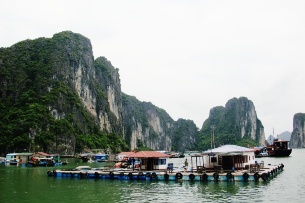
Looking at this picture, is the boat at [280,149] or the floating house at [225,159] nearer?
the floating house at [225,159]

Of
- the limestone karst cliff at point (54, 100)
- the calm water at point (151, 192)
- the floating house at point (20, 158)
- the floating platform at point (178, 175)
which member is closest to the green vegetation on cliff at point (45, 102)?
the limestone karst cliff at point (54, 100)

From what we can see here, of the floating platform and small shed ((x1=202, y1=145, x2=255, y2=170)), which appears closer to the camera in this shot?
the floating platform

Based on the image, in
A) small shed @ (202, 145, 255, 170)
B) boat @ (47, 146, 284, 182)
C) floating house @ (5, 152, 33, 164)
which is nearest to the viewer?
boat @ (47, 146, 284, 182)

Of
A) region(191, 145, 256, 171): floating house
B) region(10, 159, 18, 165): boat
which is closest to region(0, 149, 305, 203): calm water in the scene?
region(191, 145, 256, 171): floating house

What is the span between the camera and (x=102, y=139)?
140m

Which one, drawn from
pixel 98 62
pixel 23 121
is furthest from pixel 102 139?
pixel 98 62

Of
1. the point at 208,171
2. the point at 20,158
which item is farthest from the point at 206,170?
the point at 20,158

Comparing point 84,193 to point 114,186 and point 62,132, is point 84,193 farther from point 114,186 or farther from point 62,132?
point 62,132

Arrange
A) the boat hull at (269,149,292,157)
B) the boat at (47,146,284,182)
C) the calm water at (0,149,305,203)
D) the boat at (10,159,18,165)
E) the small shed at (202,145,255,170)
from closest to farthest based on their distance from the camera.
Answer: the calm water at (0,149,305,203) < the boat at (47,146,284,182) < the small shed at (202,145,255,170) < the boat at (10,159,18,165) < the boat hull at (269,149,292,157)

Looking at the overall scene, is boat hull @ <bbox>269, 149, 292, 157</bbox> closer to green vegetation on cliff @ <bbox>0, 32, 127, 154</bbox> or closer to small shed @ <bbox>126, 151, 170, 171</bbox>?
green vegetation on cliff @ <bbox>0, 32, 127, 154</bbox>

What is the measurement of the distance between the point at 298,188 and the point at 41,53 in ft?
413

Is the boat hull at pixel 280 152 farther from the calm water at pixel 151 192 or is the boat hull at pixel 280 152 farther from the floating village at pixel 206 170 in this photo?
the calm water at pixel 151 192

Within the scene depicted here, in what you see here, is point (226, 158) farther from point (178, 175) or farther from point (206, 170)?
point (178, 175)

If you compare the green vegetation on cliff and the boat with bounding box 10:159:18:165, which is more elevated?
the green vegetation on cliff
